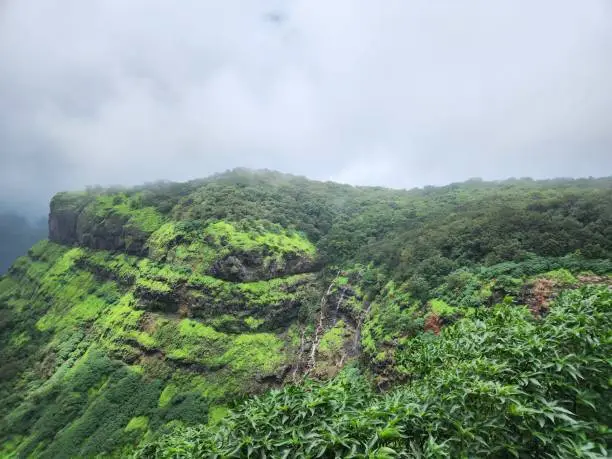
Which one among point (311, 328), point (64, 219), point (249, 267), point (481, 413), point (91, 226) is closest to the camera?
point (481, 413)

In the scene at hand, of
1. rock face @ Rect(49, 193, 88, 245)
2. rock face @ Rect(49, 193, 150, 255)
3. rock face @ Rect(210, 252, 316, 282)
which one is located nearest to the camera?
rock face @ Rect(210, 252, 316, 282)

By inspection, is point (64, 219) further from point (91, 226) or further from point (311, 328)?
point (311, 328)

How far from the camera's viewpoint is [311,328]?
172 ft

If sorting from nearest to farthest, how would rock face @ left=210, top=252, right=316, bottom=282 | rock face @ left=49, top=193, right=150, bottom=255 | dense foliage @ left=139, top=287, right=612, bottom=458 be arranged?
dense foliage @ left=139, top=287, right=612, bottom=458 → rock face @ left=210, top=252, right=316, bottom=282 → rock face @ left=49, top=193, right=150, bottom=255

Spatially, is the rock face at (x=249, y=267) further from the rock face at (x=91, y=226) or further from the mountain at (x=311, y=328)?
the rock face at (x=91, y=226)

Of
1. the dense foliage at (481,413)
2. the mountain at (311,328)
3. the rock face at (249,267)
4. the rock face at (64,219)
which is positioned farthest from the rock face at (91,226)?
the dense foliage at (481,413)

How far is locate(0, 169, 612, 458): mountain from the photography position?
23.1 ft

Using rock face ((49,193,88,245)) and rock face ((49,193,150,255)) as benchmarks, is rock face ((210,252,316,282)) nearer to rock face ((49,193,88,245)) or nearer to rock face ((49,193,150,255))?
rock face ((49,193,150,255))

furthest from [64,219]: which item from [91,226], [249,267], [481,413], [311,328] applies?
[481,413]

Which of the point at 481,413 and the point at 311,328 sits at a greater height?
the point at 481,413

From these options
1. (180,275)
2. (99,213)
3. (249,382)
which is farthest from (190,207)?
(249,382)

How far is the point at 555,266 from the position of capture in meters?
31.8

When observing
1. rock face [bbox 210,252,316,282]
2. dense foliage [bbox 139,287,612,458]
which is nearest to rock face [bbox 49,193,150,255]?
rock face [bbox 210,252,316,282]

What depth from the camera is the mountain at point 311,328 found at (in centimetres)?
703
